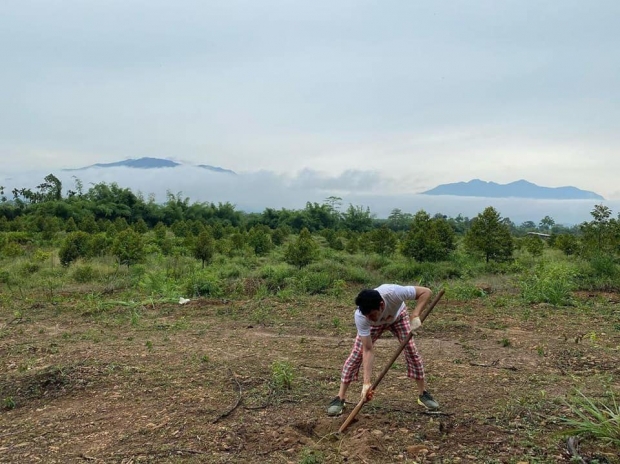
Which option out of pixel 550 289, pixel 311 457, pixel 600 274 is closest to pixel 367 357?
pixel 311 457

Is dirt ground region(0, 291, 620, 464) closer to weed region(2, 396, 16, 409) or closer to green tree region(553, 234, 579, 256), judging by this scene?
weed region(2, 396, 16, 409)

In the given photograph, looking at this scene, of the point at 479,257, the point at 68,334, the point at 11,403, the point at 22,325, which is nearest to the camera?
the point at 11,403

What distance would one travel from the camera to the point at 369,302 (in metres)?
3.51

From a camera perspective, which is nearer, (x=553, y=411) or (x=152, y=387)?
(x=553, y=411)

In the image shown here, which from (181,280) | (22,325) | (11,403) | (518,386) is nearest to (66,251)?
(181,280)

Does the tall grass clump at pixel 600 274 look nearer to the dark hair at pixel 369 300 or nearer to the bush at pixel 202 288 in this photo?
the bush at pixel 202 288

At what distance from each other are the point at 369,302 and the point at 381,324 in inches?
19.7

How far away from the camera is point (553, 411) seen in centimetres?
392

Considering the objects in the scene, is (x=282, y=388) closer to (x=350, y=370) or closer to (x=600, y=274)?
(x=350, y=370)

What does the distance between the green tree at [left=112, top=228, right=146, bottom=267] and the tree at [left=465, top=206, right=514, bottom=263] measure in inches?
→ 417

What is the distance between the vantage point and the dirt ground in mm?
3494

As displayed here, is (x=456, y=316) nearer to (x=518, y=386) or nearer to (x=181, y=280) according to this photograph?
(x=518, y=386)

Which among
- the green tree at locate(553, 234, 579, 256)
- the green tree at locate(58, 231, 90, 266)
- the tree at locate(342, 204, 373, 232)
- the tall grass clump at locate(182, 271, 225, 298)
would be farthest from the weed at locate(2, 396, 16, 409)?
the tree at locate(342, 204, 373, 232)

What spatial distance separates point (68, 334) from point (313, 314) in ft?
12.4
